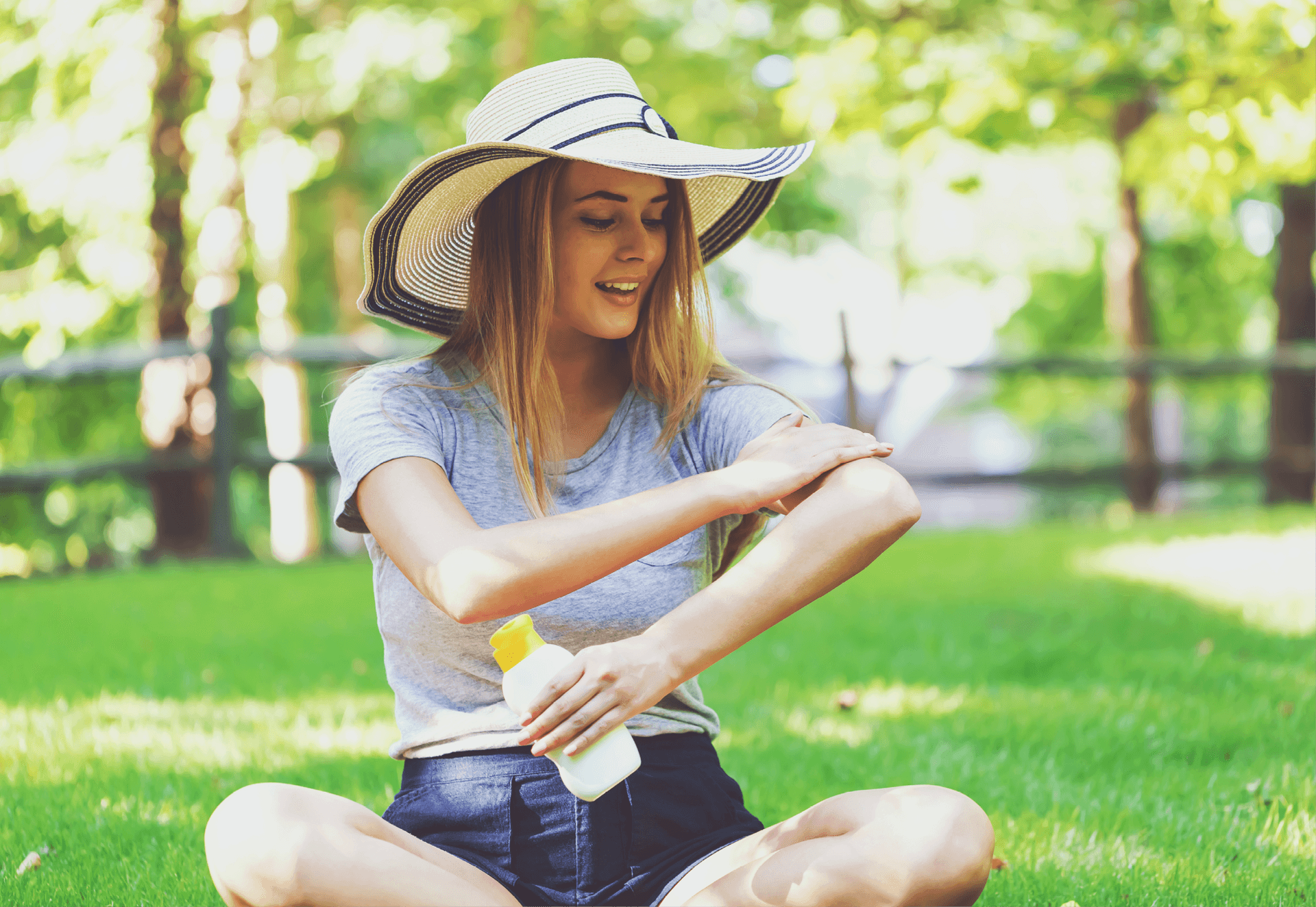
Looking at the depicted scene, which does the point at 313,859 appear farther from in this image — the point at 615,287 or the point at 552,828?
the point at 615,287

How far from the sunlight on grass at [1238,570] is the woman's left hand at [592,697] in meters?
3.91

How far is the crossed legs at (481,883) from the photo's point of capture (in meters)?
1.77

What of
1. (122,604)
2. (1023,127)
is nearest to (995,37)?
(1023,127)

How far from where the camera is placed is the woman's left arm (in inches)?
70.1

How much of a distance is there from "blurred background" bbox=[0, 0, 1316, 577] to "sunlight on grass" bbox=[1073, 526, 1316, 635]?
66.8 inches

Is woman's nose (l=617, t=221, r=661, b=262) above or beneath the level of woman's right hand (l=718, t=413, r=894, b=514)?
above

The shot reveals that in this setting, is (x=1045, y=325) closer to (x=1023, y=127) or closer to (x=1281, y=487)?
(x=1281, y=487)

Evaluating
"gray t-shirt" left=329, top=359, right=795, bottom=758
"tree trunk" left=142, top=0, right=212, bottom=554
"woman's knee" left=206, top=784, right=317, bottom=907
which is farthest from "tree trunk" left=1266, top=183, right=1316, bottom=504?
"woman's knee" left=206, top=784, right=317, bottom=907

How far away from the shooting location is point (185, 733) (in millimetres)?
3623

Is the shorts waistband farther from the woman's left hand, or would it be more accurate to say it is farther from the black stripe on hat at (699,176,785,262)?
the black stripe on hat at (699,176,785,262)

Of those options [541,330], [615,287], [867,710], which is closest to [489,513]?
[541,330]

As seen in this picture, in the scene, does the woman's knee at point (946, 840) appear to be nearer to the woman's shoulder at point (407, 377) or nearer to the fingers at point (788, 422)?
the fingers at point (788, 422)

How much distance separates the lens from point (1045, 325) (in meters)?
17.6

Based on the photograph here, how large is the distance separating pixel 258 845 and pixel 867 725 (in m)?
2.37
